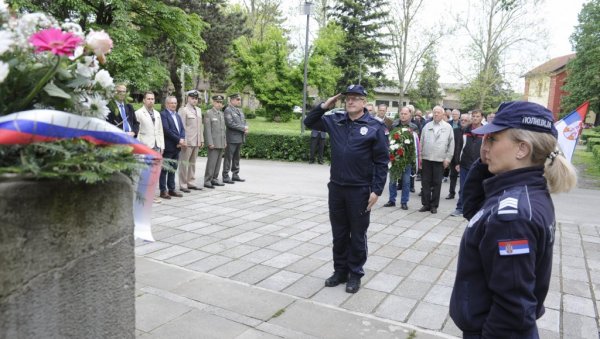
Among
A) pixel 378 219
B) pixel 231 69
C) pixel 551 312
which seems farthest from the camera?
pixel 231 69

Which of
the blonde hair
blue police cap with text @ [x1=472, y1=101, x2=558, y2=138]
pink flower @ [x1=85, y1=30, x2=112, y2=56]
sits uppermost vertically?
pink flower @ [x1=85, y1=30, x2=112, y2=56]

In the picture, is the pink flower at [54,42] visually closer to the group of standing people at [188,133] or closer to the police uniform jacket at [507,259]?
the police uniform jacket at [507,259]

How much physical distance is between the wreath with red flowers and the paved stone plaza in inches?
30.9

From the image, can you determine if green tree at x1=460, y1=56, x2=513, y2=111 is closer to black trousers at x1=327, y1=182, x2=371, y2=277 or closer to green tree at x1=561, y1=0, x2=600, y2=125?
green tree at x1=561, y1=0, x2=600, y2=125

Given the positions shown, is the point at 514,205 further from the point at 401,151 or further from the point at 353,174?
the point at 401,151

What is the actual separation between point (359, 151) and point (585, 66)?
5065 centimetres

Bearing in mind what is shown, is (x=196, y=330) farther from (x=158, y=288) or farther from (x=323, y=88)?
(x=323, y=88)

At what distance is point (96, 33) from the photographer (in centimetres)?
158

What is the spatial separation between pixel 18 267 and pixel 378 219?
6.46 m

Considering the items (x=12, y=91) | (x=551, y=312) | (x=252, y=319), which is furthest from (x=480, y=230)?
(x=551, y=312)

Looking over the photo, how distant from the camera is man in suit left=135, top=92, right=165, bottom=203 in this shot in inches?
306

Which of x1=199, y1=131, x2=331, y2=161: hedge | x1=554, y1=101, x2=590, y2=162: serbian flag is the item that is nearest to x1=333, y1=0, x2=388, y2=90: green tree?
x1=199, y1=131, x2=331, y2=161: hedge

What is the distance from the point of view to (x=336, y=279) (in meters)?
4.39

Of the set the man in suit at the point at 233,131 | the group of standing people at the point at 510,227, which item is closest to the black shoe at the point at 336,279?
the group of standing people at the point at 510,227
